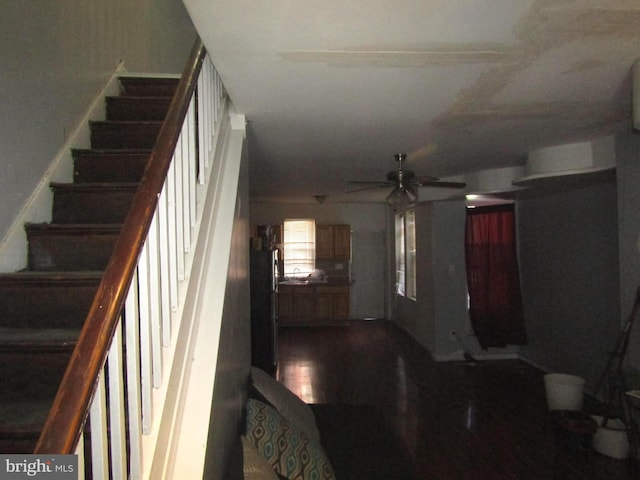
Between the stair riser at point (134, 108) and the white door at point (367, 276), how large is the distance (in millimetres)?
5936

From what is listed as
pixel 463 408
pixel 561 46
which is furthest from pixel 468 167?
pixel 561 46

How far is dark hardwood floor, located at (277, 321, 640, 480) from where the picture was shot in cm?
302

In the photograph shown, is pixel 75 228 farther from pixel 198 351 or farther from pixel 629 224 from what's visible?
pixel 629 224

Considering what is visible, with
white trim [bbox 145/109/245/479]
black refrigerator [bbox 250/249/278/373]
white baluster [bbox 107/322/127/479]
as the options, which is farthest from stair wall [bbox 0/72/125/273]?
black refrigerator [bbox 250/249/278/373]

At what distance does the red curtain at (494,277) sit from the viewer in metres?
5.50

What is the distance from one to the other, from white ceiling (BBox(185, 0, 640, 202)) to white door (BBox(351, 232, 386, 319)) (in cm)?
522

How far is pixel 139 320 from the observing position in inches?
47.5

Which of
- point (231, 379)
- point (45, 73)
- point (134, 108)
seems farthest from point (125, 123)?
point (231, 379)

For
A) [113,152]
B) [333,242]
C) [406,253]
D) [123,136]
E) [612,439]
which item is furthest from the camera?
[333,242]

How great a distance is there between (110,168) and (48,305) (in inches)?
38.5

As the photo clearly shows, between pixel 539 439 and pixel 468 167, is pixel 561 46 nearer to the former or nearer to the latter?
pixel 468 167

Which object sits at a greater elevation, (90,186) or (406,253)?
(90,186)

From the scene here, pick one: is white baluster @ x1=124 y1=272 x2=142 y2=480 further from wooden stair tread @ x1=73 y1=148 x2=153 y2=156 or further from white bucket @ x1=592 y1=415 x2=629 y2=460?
white bucket @ x1=592 y1=415 x2=629 y2=460

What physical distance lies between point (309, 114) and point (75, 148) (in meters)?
1.45
